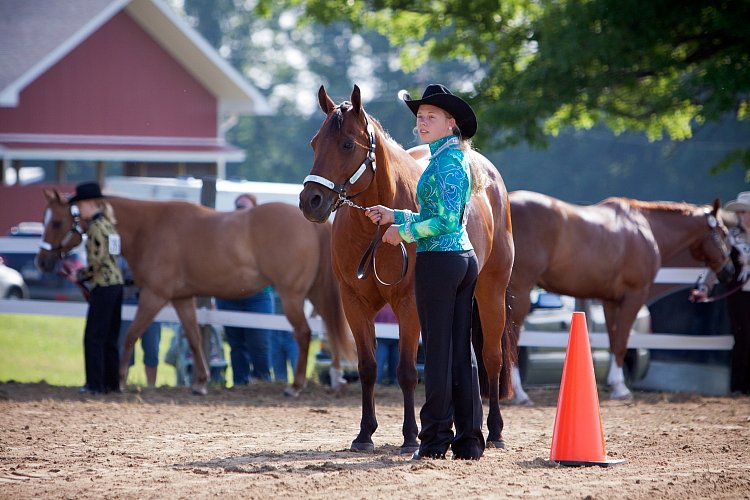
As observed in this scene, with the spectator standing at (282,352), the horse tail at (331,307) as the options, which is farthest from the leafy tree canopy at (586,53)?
the horse tail at (331,307)

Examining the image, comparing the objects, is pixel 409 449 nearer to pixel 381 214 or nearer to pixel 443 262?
pixel 443 262

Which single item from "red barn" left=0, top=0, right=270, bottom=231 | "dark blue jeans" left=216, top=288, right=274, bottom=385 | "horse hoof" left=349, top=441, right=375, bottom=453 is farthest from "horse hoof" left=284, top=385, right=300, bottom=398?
"red barn" left=0, top=0, right=270, bottom=231

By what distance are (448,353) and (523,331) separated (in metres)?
5.61

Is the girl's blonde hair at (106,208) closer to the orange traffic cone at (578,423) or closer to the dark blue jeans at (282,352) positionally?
the dark blue jeans at (282,352)

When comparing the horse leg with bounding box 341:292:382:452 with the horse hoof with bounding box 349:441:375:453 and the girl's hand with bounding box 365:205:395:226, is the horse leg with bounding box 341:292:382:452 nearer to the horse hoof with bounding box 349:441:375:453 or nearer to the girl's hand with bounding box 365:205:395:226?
the horse hoof with bounding box 349:441:375:453

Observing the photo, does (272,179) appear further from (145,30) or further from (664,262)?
(664,262)

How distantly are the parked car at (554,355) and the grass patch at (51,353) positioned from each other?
3.79 m

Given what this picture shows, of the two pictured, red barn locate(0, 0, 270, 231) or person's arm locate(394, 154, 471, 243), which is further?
red barn locate(0, 0, 270, 231)

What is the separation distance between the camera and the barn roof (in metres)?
23.8

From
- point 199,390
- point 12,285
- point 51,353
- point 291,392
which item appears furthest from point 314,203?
point 12,285

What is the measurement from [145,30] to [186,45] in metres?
1.20

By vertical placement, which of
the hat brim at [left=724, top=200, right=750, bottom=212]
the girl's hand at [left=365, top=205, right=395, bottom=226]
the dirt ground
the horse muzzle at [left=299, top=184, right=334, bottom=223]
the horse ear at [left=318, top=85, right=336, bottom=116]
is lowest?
the dirt ground

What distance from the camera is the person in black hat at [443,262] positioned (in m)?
5.48

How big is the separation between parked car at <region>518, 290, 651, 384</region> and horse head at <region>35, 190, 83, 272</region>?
498cm
